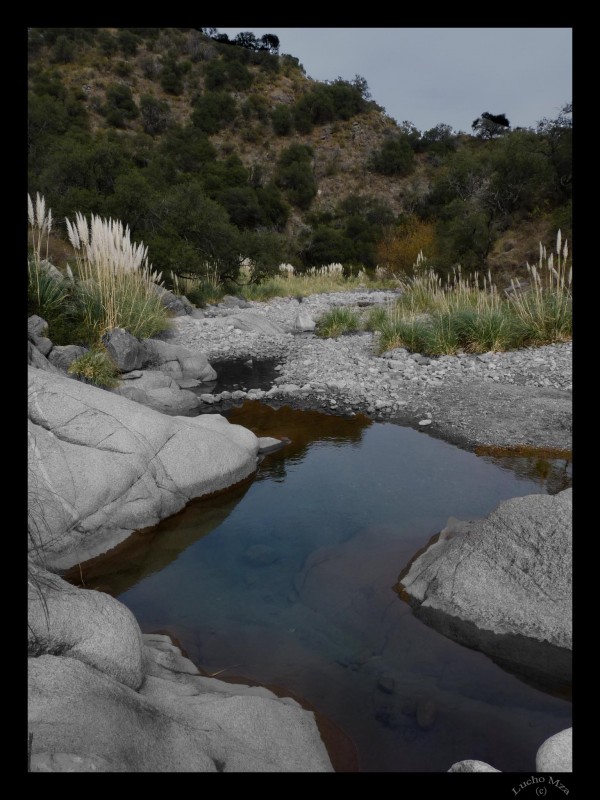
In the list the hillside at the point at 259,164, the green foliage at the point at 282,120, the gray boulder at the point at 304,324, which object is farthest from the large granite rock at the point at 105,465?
the green foliage at the point at 282,120

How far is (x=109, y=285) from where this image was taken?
8367mm

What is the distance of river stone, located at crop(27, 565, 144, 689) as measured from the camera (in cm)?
237

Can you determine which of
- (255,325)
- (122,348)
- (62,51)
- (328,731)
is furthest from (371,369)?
(62,51)

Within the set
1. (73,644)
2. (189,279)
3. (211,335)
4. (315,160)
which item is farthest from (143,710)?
(315,160)

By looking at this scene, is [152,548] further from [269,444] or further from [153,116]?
[153,116]

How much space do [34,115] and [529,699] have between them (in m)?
32.8

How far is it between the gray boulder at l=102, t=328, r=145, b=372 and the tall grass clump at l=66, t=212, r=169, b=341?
0.53ft

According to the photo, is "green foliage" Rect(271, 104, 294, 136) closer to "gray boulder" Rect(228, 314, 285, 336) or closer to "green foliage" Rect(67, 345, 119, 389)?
"gray boulder" Rect(228, 314, 285, 336)

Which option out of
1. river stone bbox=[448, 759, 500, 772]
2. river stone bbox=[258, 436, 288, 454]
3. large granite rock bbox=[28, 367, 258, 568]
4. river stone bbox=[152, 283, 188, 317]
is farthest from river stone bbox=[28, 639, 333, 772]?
river stone bbox=[152, 283, 188, 317]

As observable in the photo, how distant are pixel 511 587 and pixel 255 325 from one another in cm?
1015

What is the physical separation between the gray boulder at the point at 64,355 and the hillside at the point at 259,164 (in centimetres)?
674

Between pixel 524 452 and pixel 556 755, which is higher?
pixel 524 452

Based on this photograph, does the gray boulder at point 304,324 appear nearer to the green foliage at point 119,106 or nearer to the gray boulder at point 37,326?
the gray boulder at point 37,326
